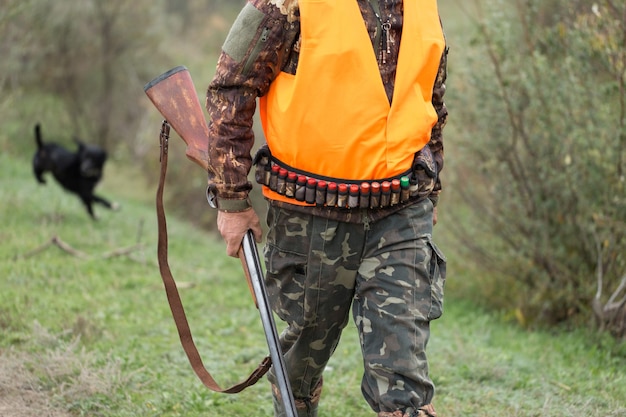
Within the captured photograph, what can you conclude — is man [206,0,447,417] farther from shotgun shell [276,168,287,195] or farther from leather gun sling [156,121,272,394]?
leather gun sling [156,121,272,394]

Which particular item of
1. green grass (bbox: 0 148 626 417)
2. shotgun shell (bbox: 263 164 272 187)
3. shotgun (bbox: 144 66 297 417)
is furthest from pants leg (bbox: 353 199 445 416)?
green grass (bbox: 0 148 626 417)

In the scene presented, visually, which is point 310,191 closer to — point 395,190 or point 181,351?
point 395,190

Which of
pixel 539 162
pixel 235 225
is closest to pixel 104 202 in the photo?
pixel 539 162

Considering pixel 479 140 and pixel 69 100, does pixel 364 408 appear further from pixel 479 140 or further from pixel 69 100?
pixel 69 100

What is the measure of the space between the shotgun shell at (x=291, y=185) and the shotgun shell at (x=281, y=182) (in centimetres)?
2

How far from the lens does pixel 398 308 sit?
294 cm

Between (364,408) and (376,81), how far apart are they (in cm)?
212

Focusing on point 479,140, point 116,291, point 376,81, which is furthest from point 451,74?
point 376,81

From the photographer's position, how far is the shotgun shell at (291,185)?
3.07 m

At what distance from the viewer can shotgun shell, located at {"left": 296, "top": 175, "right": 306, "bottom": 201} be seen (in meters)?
3.04

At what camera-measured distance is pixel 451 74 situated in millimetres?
7367

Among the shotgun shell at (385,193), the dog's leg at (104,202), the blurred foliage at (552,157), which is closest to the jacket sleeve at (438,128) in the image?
the shotgun shell at (385,193)

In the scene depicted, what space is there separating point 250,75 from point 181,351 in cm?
265

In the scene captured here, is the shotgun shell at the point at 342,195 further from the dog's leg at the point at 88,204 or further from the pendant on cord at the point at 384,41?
the dog's leg at the point at 88,204
